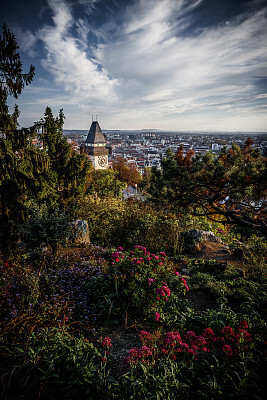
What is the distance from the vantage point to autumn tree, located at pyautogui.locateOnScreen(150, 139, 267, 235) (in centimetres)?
414

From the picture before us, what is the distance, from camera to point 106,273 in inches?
140

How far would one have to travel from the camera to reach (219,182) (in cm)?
462

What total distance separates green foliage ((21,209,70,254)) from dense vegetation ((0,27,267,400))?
33mm

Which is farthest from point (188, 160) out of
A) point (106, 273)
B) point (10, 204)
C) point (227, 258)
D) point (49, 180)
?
point (10, 204)

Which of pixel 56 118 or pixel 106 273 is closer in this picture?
pixel 106 273

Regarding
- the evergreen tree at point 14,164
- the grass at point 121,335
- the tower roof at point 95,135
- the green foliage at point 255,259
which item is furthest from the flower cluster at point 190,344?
the tower roof at point 95,135

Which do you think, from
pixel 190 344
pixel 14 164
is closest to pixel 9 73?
pixel 14 164

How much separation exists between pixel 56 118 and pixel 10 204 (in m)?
3.37

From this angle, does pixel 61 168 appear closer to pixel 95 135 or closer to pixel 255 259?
pixel 255 259

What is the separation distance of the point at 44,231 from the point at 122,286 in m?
2.40

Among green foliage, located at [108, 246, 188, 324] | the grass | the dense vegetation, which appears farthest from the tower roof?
green foliage, located at [108, 246, 188, 324]

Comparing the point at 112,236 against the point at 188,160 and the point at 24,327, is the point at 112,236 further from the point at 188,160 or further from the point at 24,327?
the point at 24,327

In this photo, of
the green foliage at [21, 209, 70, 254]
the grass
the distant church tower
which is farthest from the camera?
the distant church tower

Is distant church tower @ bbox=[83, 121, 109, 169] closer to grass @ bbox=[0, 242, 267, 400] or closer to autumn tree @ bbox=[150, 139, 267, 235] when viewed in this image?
autumn tree @ bbox=[150, 139, 267, 235]
